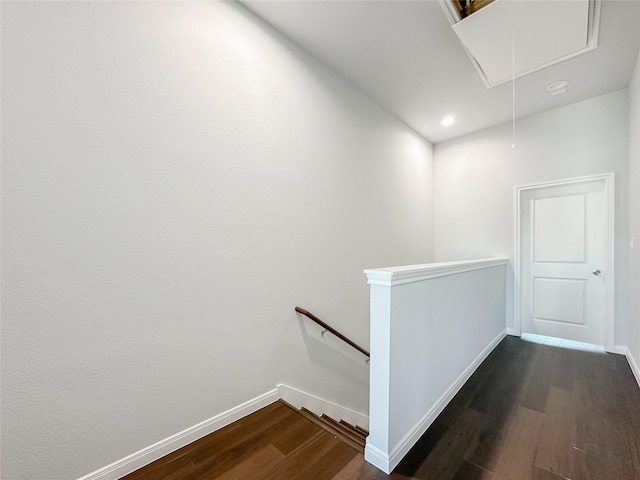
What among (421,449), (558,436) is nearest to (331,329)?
(421,449)

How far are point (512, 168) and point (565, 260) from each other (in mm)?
1371

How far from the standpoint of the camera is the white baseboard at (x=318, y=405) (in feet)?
6.80

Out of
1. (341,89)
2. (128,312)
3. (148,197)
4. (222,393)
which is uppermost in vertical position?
(341,89)

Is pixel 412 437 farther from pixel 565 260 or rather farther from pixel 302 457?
pixel 565 260

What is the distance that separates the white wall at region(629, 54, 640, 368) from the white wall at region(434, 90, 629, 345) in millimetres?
209

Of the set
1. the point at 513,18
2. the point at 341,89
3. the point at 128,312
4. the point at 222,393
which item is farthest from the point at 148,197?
the point at 513,18

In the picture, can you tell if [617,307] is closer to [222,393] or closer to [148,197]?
[222,393]

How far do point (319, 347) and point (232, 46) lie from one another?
8.21ft

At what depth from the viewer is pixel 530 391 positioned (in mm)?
2168

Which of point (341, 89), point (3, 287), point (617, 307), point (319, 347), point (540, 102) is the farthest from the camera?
point (540, 102)

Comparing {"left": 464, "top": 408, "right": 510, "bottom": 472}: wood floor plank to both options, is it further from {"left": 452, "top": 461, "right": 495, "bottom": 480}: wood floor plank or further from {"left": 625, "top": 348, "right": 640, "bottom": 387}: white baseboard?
{"left": 625, "top": 348, "right": 640, "bottom": 387}: white baseboard

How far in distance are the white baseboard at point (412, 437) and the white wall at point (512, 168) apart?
6.99 feet

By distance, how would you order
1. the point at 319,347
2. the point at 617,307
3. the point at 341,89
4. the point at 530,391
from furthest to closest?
the point at 617,307, the point at 341,89, the point at 319,347, the point at 530,391

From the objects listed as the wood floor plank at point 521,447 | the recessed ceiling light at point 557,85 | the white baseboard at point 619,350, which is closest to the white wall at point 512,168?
the white baseboard at point 619,350
